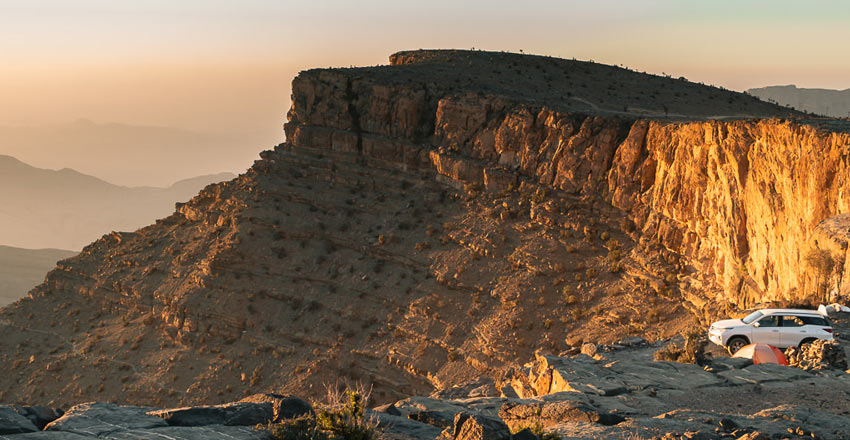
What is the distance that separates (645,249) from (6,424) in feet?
100

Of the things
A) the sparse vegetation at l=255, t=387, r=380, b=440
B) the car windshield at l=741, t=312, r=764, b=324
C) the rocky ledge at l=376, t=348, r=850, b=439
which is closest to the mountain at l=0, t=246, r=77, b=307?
the rocky ledge at l=376, t=348, r=850, b=439

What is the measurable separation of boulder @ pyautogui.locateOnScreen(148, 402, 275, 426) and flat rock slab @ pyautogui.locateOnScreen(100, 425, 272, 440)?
427 millimetres

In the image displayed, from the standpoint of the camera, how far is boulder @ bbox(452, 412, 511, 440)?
1162 centimetres

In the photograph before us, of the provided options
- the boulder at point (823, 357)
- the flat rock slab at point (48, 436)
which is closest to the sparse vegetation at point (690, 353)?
the boulder at point (823, 357)

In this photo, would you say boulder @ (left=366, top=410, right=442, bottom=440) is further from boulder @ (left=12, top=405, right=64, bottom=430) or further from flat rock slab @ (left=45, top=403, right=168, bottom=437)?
boulder @ (left=12, top=405, right=64, bottom=430)

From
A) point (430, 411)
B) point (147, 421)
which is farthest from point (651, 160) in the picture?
point (147, 421)

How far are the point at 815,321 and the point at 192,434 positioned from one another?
18.0 meters

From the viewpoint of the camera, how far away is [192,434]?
12.1m

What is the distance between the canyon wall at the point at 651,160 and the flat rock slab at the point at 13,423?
20.9 metres

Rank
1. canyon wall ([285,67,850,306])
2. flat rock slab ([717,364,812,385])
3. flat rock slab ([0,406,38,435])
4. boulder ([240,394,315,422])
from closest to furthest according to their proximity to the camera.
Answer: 1. flat rock slab ([0,406,38,435])
2. boulder ([240,394,315,422])
3. flat rock slab ([717,364,812,385])
4. canyon wall ([285,67,850,306])

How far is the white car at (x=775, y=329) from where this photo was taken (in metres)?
22.4

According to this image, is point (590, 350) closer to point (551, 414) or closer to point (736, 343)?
point (736, 343)

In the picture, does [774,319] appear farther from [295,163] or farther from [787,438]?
[295,163]

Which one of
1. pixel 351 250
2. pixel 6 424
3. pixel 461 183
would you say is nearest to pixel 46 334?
pixel 351 250
